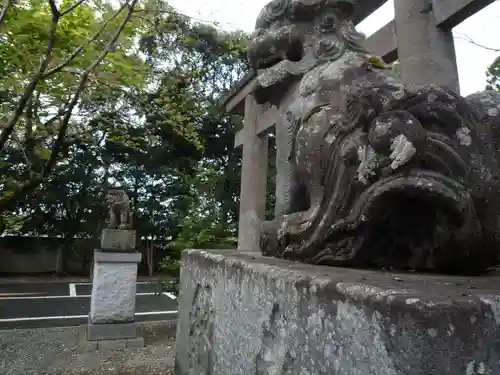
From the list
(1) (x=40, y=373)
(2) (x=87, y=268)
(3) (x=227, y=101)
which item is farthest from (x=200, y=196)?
(2) (x=87, y=268)

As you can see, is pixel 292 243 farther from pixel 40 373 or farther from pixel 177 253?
pixel 177 253

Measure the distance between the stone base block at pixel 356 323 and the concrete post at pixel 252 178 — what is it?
2.67 m

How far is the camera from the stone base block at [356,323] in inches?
18.4

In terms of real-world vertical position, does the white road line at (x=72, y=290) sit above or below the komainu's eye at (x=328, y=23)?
below

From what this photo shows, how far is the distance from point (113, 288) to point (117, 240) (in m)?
0.58

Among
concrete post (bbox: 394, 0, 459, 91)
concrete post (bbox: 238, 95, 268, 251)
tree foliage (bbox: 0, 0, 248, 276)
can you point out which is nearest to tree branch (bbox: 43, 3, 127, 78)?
tree foliage (bbox: 0, 0, 248, 276)

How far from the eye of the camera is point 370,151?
Result: 2.44 ft

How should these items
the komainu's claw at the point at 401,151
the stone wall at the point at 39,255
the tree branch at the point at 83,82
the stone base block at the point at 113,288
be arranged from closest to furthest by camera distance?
the komainu's claw at the point at 401,151 → the tree branch at the point at 83,82 → the stone base block at the point at 113,288 → the stone wall at the point at 39,255

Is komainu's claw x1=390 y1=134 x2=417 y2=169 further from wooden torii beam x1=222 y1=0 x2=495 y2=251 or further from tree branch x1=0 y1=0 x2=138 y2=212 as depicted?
tree branch x1=0 y1=0 x2=138 y2=212

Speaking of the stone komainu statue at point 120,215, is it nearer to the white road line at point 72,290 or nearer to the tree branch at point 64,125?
the tree branch at point 64,125

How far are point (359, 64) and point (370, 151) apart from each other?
57cm

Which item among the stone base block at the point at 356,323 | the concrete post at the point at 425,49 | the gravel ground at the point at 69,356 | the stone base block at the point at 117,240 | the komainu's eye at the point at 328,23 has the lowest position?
the gravel ground at the point at 69,356

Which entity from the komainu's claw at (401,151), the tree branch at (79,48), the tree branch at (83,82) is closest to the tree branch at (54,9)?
the tree branch at (79,48)

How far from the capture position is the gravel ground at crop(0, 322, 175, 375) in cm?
335
